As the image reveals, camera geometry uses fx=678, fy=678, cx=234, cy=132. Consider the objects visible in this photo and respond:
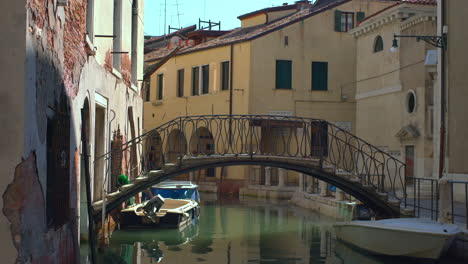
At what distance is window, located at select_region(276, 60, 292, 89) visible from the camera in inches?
1172

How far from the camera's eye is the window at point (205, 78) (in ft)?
104

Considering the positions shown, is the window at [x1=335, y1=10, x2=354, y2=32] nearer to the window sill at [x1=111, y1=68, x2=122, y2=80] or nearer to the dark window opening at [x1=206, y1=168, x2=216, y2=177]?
the dark window opening at [x1=206, y1=168, x2=216, y2=177]

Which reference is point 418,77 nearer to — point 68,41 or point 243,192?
point 243,192

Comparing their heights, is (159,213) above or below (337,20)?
below

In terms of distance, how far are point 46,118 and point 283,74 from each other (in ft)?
74.6

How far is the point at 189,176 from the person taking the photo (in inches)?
1260

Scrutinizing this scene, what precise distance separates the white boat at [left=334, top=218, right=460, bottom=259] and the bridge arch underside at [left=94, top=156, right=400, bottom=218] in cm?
141

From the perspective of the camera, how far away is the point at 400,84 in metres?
23.0

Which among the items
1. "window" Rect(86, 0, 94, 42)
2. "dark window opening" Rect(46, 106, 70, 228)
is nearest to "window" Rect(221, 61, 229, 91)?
"window" Rect(86, 0, 94, 42)

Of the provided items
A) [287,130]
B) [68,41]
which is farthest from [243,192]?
[68,41]

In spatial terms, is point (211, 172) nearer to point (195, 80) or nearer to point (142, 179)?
point (195, 80)

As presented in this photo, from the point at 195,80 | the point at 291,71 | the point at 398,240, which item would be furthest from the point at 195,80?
the point at 398,240

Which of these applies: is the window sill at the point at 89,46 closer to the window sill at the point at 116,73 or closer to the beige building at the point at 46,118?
the beige building at the point at 46,118

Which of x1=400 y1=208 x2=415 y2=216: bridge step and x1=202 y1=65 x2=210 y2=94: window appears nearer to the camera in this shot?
x1=400 y1=208 x2=415 y2=216: bridge step
